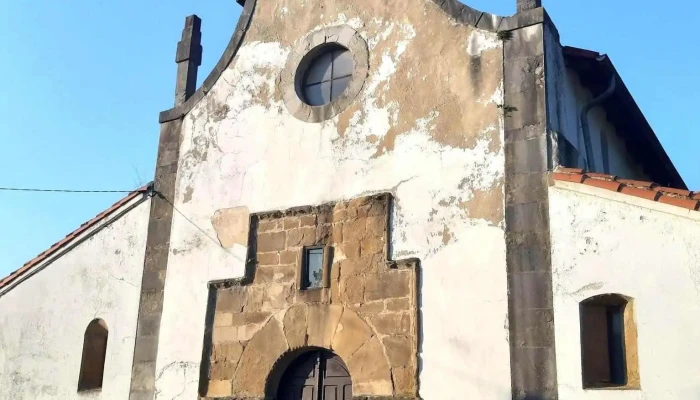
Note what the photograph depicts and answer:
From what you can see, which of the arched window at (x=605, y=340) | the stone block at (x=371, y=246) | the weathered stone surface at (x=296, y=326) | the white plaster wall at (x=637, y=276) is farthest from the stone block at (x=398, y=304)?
the arched window at (x=605, y=340)

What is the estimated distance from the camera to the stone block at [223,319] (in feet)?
26.9

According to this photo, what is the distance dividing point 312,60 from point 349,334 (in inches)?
132

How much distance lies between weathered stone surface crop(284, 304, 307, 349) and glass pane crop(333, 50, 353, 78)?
2709 millimetres

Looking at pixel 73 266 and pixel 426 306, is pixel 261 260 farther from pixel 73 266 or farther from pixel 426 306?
pixel 73 266

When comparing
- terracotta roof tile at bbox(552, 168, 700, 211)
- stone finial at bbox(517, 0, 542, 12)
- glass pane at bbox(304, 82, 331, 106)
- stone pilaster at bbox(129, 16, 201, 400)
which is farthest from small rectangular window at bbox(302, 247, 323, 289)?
stone finial at bbox(517, 0, 542, 12)

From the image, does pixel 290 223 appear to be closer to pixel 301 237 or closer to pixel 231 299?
pixel 301 237

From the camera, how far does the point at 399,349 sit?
713cm

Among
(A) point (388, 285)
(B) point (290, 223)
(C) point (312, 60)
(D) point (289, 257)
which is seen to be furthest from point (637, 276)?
(C) point (312, 60)

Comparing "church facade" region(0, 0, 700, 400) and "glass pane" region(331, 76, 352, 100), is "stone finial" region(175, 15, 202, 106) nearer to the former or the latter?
"church facade" region(0, 0, 700, 400)

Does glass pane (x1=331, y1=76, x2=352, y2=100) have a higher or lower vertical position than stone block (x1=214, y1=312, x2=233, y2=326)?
higher

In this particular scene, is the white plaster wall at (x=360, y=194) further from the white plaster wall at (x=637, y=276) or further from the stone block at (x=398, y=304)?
the white plaster wall at (x=637, y=276)

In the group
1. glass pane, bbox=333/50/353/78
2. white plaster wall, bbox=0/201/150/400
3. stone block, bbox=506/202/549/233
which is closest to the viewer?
stone block, bbox=506/202/549/233

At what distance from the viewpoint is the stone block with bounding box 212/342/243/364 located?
8016 millimetres

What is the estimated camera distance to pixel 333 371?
300 inches
